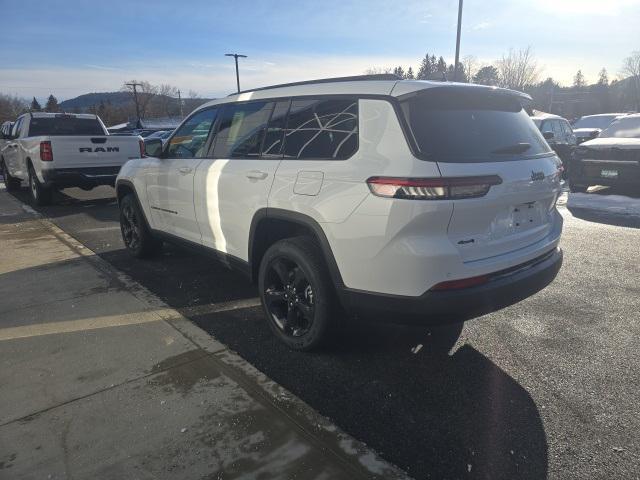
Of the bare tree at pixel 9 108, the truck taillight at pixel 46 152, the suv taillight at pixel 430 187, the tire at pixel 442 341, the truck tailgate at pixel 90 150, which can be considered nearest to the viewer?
the suv taillight at pixel 430 187

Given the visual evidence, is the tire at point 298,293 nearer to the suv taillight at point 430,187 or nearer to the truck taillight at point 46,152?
the suv taillight at point 430,187

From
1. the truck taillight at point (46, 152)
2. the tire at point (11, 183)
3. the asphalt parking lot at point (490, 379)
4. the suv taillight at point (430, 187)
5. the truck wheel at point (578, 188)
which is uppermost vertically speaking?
the truck taillight at point (46, 152)

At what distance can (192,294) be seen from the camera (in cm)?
451

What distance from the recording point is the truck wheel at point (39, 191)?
9455 mm

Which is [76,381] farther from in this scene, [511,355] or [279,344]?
[511,355]

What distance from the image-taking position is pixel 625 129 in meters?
10.0

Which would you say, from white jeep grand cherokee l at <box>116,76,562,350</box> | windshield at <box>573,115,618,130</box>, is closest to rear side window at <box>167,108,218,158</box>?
white jeep grand cherokee l at <box>116,76,562,350</box>

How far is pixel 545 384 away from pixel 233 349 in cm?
211

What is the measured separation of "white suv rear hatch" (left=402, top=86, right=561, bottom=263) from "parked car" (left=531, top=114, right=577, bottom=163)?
9.06m

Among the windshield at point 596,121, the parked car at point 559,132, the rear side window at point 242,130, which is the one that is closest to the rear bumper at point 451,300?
the rear side window at point 242,130

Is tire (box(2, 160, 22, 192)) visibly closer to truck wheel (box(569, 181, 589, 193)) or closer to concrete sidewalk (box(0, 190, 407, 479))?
concrete sidewalk (box(0, 190, 407, 479))

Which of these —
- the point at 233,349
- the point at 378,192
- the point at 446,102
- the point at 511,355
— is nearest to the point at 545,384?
the point at 511,355

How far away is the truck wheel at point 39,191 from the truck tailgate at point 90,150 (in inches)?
35.5

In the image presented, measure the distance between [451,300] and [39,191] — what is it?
31.6 ft
